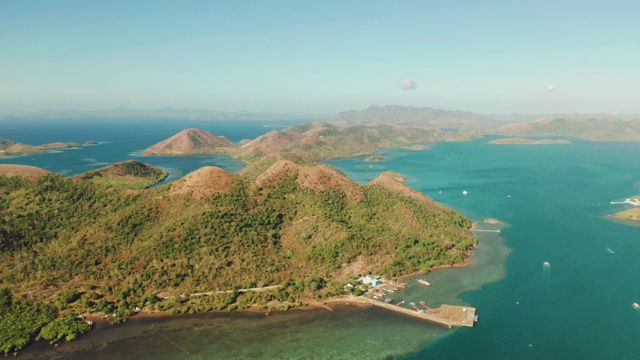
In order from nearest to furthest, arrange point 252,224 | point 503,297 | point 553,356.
Answer: 1. point 553,356
2. point 503,297
3. point 252,224

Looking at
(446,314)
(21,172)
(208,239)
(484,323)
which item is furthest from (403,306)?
(21,172)

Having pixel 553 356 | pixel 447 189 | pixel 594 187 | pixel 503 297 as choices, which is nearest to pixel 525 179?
pixel 594 187

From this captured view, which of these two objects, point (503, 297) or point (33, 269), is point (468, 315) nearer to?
point (503, 297)

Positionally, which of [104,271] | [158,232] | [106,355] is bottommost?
[106,355]

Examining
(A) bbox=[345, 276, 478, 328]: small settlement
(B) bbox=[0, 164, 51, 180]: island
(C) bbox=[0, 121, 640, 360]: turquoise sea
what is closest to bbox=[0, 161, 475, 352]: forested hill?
(B) bbox=[0, 164, 51, 180]: island

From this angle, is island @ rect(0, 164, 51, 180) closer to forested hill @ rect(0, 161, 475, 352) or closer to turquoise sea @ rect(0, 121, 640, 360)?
forested hill @ rect(0, 161, 475, 352)

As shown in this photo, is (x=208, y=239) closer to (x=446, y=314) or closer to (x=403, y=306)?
(x=403, y=306)
